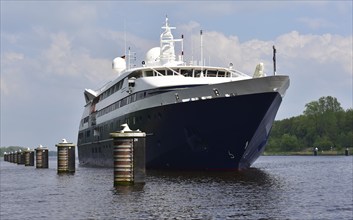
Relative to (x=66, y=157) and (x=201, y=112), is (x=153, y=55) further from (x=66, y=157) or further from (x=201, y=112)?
(x=201, y=112)

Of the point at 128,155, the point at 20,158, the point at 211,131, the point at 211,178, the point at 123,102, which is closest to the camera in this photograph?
the point at 128,155

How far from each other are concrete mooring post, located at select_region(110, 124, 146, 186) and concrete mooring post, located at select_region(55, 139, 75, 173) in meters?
31.6

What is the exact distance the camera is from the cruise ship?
52375mm

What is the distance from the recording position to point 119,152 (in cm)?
4081

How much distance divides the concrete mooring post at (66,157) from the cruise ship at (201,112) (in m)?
10.7

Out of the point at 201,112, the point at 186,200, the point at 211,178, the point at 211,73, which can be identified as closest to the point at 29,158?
the point at 211,73

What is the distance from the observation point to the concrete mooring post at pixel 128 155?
134 ft

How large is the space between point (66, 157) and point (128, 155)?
33.1m

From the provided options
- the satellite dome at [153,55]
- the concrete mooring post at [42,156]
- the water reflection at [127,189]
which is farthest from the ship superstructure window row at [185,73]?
the concrete mooring post at [42,156]

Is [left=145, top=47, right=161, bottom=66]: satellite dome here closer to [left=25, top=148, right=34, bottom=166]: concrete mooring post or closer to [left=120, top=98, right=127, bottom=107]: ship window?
[left=120, top=98, right=127, bottom=107]: ship window

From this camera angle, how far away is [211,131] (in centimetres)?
5303

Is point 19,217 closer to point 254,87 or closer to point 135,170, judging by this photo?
point 135,170

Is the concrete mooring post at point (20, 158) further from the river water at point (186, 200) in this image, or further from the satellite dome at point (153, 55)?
the river water at point (186, 200)

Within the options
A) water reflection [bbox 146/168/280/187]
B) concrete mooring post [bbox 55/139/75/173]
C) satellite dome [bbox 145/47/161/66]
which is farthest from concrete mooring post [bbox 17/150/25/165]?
water reflection [bbox 146/168/280/187]
